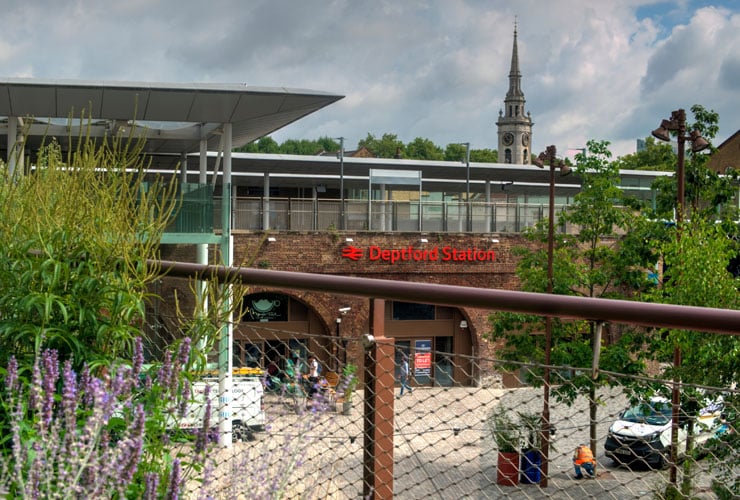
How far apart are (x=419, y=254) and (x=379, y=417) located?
27.6 m

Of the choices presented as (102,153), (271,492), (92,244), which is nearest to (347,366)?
(271,492)

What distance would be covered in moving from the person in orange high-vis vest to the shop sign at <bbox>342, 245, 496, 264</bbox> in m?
25.0

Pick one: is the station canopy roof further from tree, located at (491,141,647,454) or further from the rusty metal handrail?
the rusty metal handrail

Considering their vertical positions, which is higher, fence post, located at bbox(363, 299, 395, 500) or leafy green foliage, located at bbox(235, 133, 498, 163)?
leafy green foliage, located at bbox(235, 133, 498, 163)

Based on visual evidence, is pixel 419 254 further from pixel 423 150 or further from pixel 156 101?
pixel 423 150

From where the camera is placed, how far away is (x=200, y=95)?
20.0 m

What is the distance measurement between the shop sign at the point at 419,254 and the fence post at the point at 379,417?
87.6 ft

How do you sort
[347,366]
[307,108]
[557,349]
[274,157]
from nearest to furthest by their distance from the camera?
[347,366]
[557,349]
[307,108]
[274,157]

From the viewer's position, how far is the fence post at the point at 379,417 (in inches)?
117

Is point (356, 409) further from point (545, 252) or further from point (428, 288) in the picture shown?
point (545, 252)

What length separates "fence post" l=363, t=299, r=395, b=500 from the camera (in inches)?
117

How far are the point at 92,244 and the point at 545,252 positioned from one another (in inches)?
740

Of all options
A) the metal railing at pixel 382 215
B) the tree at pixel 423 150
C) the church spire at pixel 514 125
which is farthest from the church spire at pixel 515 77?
the metal railing at pixel 382 215

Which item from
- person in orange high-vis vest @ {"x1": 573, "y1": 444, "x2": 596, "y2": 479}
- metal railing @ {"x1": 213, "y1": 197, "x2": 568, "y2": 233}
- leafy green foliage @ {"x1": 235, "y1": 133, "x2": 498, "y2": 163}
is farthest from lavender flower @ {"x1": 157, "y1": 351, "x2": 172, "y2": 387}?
leafy green foliage @ {"x1": 235, "y1": 133, "x2": 498, "y2": 163}
